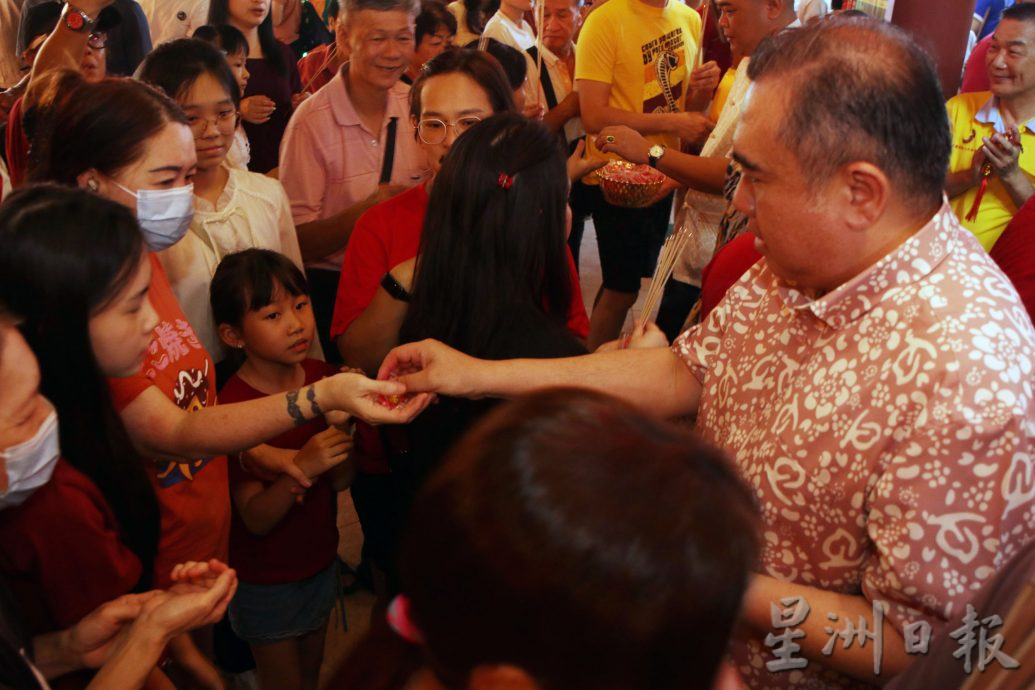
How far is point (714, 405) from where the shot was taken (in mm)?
1573

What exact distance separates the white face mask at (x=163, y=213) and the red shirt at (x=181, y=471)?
87 mm

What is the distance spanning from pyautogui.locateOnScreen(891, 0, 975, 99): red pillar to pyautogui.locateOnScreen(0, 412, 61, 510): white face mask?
7.21 ft

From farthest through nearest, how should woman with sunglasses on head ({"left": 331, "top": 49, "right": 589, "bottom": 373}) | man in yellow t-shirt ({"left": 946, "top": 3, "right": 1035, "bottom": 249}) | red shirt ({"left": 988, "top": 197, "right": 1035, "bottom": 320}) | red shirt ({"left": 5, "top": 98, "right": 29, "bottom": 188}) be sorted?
man in yellow t-shirt ({"left": 946, "top": 3, "right": 1035, "bottom": 249})
red shirt ({"left": 5, "top": 98, "right": 29, "bottom": 188})
woman with sunglasses on head ({"left": 331, "top": 49, "right": 589, "bottom": 373})
red shirt ({"left": 988, "top": 197, "right": 1035, "bottom": 320})

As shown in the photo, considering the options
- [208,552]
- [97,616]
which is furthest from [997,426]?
[208,552]

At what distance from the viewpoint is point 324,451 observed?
2.06 meters

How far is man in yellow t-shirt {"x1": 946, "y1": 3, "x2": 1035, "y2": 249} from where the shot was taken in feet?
9.42

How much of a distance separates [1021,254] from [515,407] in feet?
5.48

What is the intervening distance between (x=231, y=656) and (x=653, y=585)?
6.76ft

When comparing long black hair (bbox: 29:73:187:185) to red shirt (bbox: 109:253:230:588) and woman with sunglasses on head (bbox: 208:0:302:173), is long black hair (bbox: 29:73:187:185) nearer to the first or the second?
red shirt (bbox: 109:253:230:588)

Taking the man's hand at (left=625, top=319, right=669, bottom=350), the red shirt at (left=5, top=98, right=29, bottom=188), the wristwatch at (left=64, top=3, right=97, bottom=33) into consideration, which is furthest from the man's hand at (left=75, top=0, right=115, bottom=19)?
the man's hand at (left=625, top=319, right=669, bottom=350)

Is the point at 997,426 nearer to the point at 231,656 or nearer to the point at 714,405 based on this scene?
the point at 714,405

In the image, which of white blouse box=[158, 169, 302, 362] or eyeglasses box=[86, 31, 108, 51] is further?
eyeglasses box=[86, 31, 108, 51]

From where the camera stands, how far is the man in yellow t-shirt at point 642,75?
3867 millimetres

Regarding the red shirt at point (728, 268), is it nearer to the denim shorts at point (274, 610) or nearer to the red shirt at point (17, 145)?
the denim shorts at point (274, 610)
